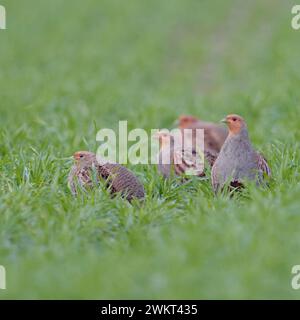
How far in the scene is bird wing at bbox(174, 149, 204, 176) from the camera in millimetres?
7273

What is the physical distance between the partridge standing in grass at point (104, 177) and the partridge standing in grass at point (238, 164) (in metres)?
0.68

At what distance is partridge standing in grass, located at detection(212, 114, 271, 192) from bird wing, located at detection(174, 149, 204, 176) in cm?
71

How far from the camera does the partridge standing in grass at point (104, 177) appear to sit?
21.1ft

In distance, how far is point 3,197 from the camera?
19.5 feet

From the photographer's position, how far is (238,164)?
643cm

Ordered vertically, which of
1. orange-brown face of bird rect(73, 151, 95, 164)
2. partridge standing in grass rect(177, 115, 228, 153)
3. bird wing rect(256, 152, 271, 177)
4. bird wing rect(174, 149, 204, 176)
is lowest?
bird wing rect(256, 152, 271, 177)

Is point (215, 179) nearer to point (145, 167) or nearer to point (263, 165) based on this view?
point (263, 165)

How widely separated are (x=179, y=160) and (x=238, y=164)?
1.18 m

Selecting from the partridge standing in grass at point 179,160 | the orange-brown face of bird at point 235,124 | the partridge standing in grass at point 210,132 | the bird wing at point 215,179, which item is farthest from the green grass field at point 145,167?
the orange-brown face of bird at point 235,124

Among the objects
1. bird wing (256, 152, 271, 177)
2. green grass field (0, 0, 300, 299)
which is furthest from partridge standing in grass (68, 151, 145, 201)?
bird wing (256, 152, 271, 177)

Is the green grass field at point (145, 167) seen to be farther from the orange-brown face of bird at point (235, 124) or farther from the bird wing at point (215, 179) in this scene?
the orange-brown face of bird at point (235, 124)

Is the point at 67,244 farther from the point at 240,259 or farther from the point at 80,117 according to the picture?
the point at 80,117

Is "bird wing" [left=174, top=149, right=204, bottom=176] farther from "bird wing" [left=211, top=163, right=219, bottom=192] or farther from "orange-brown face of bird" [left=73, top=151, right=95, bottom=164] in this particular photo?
"orange-brown face of bird" [left=73, top=151, right=95, bottom=164]

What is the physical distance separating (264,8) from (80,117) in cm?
1174
